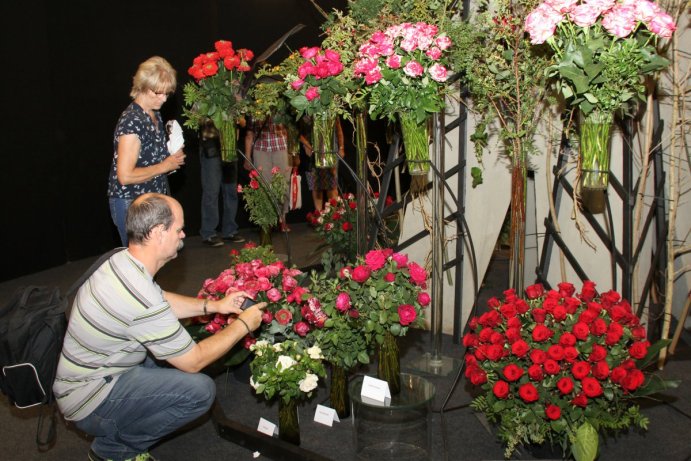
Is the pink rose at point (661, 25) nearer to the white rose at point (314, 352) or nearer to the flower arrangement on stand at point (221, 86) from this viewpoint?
the white rose at point (314, 352)

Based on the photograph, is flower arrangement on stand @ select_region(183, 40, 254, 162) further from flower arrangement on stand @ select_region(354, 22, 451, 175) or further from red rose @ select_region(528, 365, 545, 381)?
red rose @ select_region(528, 365, 545, 381)

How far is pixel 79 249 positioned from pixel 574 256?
4.11m

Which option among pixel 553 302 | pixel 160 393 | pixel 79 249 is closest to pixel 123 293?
pixel 160 393

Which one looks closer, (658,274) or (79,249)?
(658,274)

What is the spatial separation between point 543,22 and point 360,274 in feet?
3.50

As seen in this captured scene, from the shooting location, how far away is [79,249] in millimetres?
5770

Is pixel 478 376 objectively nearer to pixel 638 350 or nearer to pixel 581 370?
pixel 581 370

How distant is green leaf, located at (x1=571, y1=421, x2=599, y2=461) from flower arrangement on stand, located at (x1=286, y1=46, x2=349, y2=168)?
1.54m

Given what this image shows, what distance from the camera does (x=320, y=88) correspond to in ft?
9.32

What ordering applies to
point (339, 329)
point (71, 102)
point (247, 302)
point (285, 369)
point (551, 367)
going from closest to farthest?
point (551, 367)
point (285, 369)
point (339, 329)
point (247, 302)
point (71, 102)

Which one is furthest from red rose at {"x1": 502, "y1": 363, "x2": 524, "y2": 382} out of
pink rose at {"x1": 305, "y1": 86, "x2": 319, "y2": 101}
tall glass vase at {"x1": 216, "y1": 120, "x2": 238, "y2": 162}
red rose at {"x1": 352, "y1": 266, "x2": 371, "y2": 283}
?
tall glass vase at {"x1": 216, "y1": 120, "x2": 238, "y2": 162}

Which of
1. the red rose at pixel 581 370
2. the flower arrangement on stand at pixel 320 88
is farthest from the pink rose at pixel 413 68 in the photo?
the red rose at pixel 581 370

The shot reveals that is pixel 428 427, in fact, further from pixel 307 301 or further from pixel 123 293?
pixel 123 293

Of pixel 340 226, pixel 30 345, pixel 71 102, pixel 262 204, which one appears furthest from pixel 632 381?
pixel 71 102
